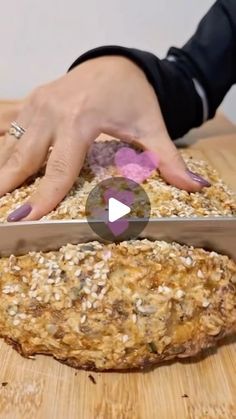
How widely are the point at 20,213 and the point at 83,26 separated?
1.30 m

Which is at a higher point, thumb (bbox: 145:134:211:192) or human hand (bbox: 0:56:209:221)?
human hand (bbox: 0:56:209:221)

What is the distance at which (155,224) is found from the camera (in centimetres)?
103

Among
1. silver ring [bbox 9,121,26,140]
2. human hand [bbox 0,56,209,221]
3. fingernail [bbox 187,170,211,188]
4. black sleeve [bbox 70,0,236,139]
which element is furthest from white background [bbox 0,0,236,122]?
fingernail [bbox 187,170,211,188]

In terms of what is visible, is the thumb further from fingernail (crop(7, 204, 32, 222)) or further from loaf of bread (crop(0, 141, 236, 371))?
fingernail (crop(7, 204, 32, 222))

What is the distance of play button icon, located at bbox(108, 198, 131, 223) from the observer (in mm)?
1052

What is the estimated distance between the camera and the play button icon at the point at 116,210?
105 centimetres

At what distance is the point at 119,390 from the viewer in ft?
3.15

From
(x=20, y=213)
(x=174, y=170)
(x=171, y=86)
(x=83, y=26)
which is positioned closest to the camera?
(x=20, y=213)

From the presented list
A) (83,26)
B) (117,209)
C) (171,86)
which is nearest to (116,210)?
(117,209)

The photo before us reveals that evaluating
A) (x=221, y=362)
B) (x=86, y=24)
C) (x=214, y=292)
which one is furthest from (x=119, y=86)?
(x=86, y=24)

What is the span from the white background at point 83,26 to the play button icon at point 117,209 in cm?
115

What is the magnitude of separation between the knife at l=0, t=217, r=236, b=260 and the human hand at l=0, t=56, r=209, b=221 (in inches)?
2.1

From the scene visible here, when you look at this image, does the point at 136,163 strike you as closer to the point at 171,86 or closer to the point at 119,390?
the point at 171,86

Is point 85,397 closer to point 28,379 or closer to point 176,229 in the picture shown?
point 28,379
